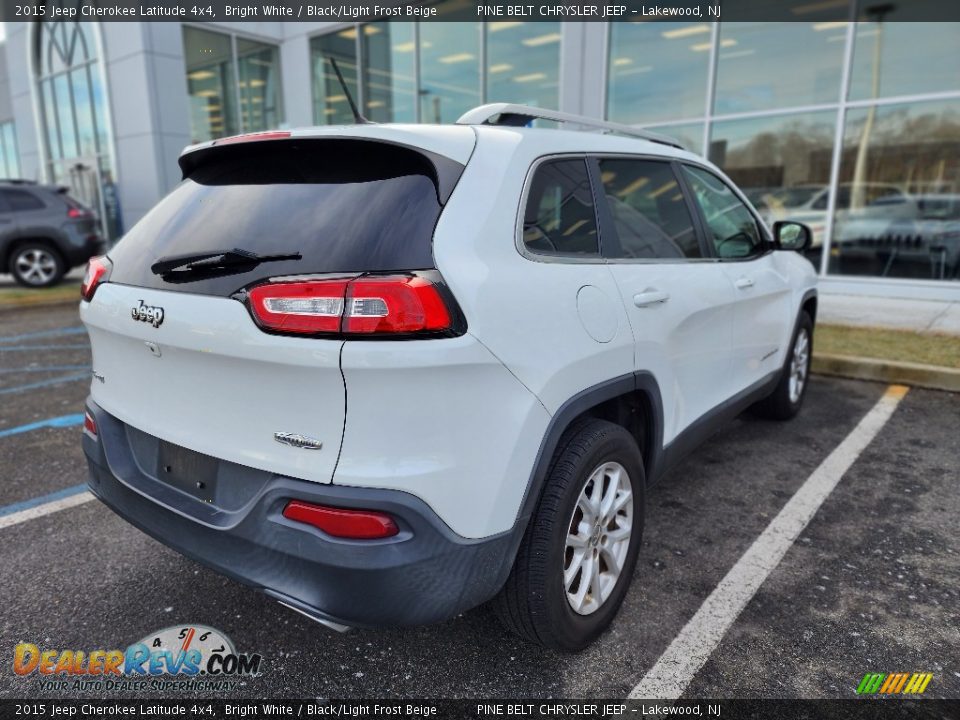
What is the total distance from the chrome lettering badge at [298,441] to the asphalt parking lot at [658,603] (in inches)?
35.2

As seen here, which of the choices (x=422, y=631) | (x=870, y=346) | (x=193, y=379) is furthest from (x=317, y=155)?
(x=870, y=346)

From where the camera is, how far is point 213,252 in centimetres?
198

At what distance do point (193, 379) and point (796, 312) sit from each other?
380 cm

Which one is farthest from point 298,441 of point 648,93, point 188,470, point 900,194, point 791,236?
point 648,93

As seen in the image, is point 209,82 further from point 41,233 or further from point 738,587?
point 738,587

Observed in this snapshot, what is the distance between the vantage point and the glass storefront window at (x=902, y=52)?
8.74m

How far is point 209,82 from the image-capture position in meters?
14.8

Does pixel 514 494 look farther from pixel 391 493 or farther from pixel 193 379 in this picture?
pixel 193 379

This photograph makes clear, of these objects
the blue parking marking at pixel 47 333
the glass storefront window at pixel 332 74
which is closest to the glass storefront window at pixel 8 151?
the glass storefront window at pixel 332 74

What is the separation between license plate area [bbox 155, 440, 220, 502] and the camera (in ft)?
6.49

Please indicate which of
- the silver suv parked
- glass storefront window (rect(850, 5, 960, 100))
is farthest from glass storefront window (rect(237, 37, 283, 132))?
glass storefront window (rect(850, 5, 960, 100))

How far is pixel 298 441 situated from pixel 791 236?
12.2 ft

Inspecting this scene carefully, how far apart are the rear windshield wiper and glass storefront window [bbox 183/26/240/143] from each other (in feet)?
46.1

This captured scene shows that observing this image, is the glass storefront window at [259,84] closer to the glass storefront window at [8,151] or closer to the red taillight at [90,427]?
the red taillight at [90,427]
